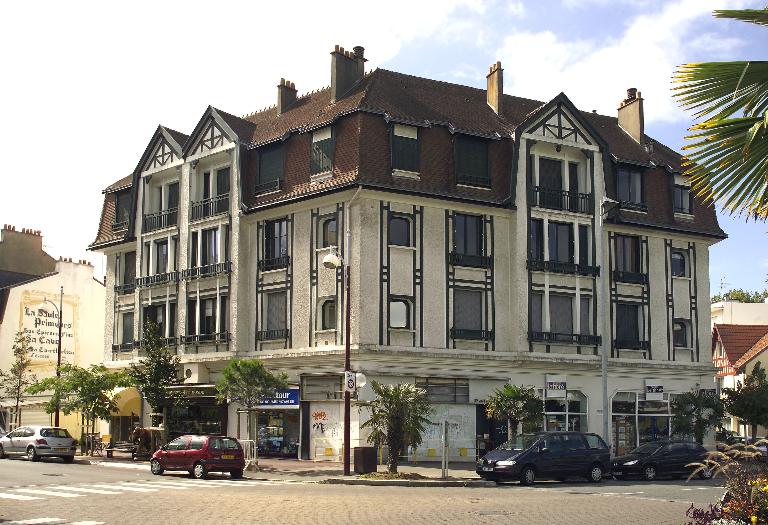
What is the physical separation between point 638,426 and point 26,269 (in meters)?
46.0

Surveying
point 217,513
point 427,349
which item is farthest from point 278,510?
point 427,349

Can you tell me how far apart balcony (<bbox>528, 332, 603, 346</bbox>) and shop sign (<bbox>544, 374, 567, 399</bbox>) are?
5.04ft

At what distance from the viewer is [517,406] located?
35.8 metres

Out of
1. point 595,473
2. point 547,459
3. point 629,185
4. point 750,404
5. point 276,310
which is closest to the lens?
point 547,459

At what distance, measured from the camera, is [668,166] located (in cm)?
4497

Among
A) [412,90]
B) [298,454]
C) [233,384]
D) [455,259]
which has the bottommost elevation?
[298,454]

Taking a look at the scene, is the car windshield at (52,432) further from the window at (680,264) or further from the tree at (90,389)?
the window at (680,264)

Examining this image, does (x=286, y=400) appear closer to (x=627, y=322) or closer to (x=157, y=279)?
(x=157, y=279)

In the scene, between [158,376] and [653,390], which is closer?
[158,376]

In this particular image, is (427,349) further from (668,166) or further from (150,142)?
(150,142)

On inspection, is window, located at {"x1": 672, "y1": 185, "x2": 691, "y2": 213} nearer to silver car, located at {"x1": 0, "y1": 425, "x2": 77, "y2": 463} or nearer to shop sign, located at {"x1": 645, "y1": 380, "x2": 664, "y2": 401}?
shop sign, located at {"x1": 645, "y1": 380, "x2": 664, "y2": 401}

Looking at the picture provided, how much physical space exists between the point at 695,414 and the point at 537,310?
817 centimetres

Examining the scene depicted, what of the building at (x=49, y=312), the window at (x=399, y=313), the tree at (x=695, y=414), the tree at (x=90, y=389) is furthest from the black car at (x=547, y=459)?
the building at (x=49, y=312)

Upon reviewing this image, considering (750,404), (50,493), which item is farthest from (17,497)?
(750,404)
